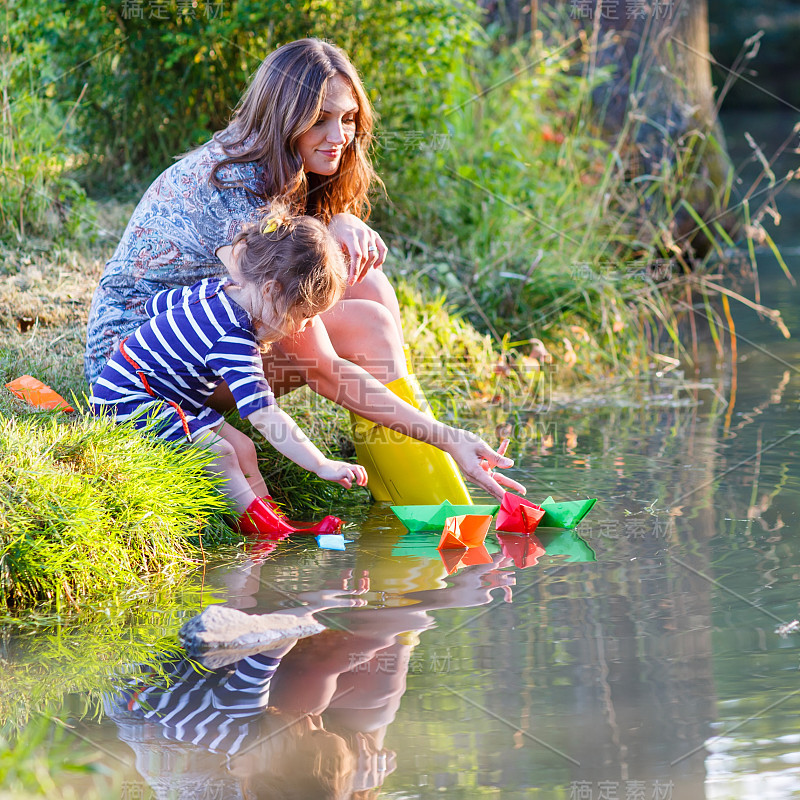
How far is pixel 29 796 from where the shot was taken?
1.31 metres

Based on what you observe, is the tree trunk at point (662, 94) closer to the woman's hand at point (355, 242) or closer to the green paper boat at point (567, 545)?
the woman's hand at point (355, 242)

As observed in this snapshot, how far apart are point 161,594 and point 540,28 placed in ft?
16.6

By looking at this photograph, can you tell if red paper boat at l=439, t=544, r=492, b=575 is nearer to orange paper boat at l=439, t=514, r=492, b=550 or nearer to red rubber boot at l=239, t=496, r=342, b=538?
orange paper boat at l=439, t=514, r=492, b=550

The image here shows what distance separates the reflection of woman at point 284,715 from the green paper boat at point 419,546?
1.23 feet

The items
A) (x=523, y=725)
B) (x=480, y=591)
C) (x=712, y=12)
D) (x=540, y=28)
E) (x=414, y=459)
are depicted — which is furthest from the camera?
(x=712, y=12)

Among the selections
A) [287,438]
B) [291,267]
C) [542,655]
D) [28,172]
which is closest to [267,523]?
[287,438]

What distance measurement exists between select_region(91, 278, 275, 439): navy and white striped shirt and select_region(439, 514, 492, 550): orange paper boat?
0.52m

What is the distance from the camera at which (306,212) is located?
292cm

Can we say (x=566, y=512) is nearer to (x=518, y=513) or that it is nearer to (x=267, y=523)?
(x=518, y=513)

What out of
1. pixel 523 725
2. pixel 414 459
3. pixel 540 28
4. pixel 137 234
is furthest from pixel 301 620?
pixel 540 28

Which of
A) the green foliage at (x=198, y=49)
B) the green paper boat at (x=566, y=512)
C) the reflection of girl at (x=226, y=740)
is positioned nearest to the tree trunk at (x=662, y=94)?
the green foliage at (x=198, y=49)

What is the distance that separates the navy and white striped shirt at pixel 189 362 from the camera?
8.17 feet

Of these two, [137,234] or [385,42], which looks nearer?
[137,234]

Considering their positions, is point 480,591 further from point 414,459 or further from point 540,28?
point 540,28
